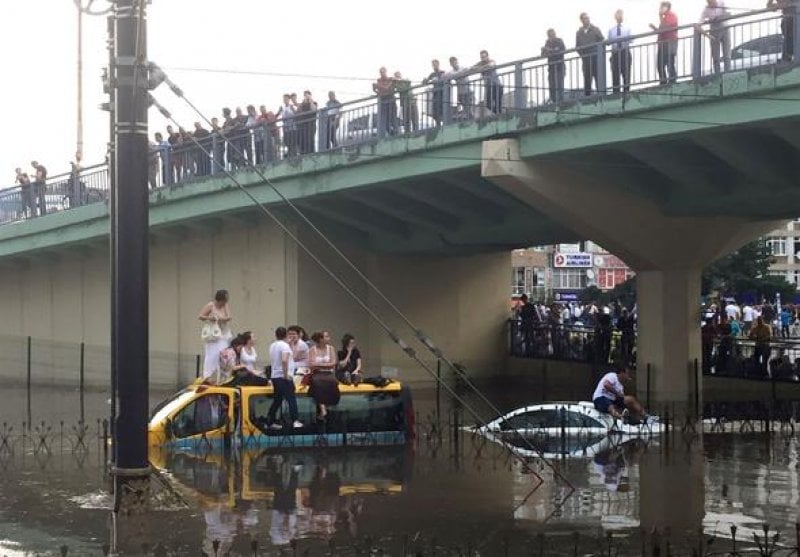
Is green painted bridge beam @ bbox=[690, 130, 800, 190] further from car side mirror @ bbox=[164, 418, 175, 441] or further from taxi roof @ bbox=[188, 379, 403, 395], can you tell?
car side mirror @ bbox=[164, 418, 175, 441]

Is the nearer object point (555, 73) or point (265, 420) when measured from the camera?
point (265, 420)

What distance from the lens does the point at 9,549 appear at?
1074 centimetres

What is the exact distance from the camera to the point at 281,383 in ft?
57.8

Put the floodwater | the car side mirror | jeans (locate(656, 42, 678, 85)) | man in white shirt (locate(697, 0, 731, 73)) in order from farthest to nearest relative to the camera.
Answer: jeans (locate(656, 42, 678, 85)), man in white shirt (locate(697, 0, 731, 73)), the car side mirror, the floodwater

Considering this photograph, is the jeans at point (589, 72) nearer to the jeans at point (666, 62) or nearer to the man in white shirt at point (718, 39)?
the jeans at point (666, 62)

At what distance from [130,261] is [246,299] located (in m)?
18.1

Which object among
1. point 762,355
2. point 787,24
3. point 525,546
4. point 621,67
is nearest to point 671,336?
point 762,355

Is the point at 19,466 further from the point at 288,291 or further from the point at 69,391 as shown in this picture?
the point at 69,391

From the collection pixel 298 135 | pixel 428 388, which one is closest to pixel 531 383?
pixel 428 388

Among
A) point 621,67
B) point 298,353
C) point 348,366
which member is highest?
point 621,67

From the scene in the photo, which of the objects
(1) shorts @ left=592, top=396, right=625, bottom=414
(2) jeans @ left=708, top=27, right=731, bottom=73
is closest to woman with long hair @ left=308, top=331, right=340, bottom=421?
(1) shorts @ left=592, top=396, right=625, bottom=414

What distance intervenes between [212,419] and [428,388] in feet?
44.7

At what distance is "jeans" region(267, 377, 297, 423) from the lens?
17625 millimetres

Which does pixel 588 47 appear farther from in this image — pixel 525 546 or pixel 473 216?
pixel 525 546
